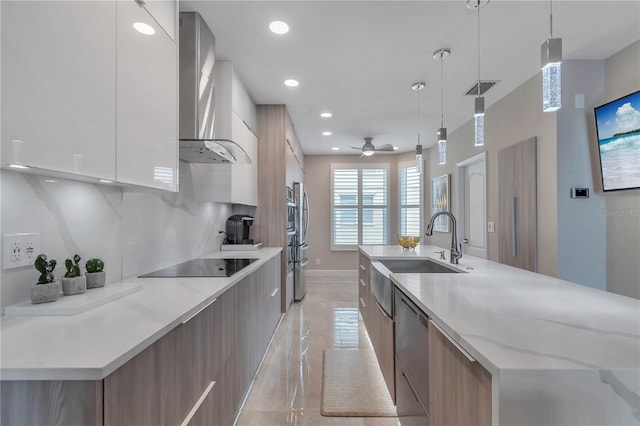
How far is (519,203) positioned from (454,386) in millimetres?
3010

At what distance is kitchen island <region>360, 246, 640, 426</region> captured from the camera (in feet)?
2.23

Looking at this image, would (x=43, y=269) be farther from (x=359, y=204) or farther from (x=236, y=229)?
(x=359, y=204)

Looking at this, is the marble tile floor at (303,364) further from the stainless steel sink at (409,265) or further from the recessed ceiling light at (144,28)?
the recessed ceiling light at (144,28)

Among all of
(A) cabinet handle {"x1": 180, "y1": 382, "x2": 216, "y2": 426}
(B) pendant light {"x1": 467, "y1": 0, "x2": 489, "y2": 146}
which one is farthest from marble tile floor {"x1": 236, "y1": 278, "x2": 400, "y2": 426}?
(B) pendant light {"x1": 467, "y1": 0, "x2": 489, "y2": 146}

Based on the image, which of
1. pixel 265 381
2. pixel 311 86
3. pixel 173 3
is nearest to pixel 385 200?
pixel 311 86

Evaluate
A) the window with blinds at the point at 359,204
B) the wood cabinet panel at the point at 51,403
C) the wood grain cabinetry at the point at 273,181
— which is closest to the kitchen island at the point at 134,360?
the wood cabinet panel at the point at 51,403

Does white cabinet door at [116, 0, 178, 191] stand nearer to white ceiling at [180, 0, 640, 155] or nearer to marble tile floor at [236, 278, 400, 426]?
white ceiling at [180, 0, 640, 155]

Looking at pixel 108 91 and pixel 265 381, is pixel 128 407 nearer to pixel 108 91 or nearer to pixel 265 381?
pixel 108 91

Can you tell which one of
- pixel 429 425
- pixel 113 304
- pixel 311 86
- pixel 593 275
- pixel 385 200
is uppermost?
pixel 311 86

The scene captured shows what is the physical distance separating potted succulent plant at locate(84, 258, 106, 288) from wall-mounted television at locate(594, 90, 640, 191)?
353cm

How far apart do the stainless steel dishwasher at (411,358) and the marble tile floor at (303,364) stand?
Answer: 379mm

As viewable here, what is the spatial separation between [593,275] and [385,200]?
4.23 meters

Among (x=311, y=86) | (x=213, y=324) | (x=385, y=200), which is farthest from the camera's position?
(x=385, y=200)

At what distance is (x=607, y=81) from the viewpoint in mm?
2785
